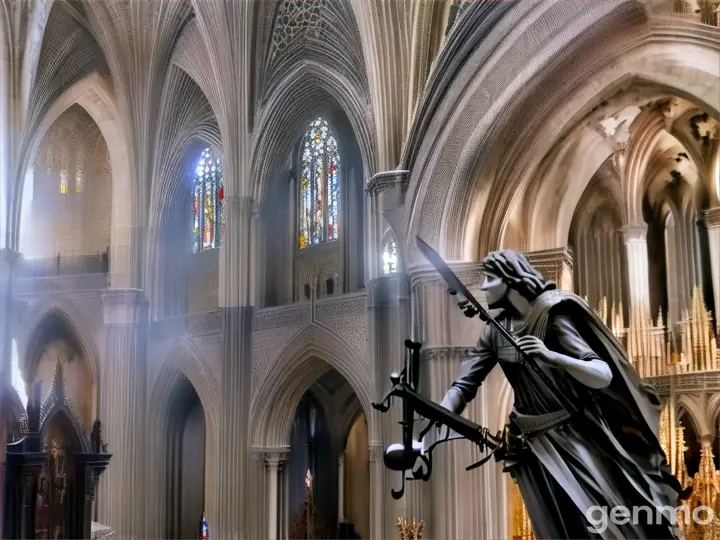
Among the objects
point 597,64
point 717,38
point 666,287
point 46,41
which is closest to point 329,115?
point 46,41

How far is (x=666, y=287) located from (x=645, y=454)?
41.1 feet

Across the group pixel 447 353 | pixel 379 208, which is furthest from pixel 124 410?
pixel 447 353

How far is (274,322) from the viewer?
18047 millimetres

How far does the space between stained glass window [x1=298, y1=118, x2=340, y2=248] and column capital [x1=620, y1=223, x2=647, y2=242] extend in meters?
5.70

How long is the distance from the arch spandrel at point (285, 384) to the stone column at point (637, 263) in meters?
5.27

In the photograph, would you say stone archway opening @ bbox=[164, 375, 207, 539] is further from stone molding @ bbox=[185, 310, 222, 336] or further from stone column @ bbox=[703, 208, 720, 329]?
stone column @ bbox=[703, 208, 720, 329]

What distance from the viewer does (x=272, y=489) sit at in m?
17.5

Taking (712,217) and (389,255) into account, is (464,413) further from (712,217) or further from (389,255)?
(712,217)

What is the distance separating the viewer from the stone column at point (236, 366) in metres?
17.4

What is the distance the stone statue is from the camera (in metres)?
4.09

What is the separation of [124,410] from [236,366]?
2.77m

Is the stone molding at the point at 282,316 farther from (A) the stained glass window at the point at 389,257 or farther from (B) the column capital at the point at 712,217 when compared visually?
(B) the column capital at the point at 712,217

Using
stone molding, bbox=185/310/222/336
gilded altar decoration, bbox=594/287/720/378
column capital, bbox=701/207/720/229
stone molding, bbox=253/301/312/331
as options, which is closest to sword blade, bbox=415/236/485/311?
gilded altar decoration, bbox=594/287/720/378

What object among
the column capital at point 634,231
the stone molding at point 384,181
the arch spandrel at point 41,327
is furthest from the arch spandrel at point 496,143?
the arch spandrel at point 41,327
